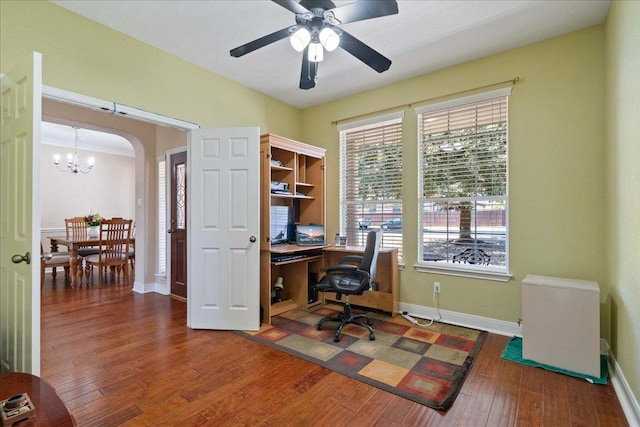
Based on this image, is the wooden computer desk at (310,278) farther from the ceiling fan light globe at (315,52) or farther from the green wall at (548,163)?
the ceiling fan light globe at (315,52)

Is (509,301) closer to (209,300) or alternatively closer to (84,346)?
(209,300)

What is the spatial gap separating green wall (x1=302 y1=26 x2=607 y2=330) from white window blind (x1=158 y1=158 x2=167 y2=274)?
3.98 m

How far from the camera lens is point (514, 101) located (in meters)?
3.01

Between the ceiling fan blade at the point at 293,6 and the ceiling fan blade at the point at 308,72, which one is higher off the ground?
the ceiling fan blade at the point at 293,6

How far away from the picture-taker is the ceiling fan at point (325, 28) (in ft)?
5.94

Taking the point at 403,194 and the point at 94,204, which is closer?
the point at 403,194

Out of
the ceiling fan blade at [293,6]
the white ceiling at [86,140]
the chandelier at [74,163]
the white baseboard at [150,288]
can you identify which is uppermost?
the white ceiling at [86,140]

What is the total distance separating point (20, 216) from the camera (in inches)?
71.8

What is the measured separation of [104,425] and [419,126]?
3.71 meters

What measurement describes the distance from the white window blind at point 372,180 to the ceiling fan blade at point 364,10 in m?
1.95

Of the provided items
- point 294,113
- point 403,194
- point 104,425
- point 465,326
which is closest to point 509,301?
point 465,326

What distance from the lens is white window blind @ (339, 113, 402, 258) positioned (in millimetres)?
3807

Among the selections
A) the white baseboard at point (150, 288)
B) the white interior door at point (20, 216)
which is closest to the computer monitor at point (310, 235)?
the white baseboard at point (150, 288)

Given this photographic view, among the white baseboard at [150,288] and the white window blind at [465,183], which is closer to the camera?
the white window blind at [465,183]
